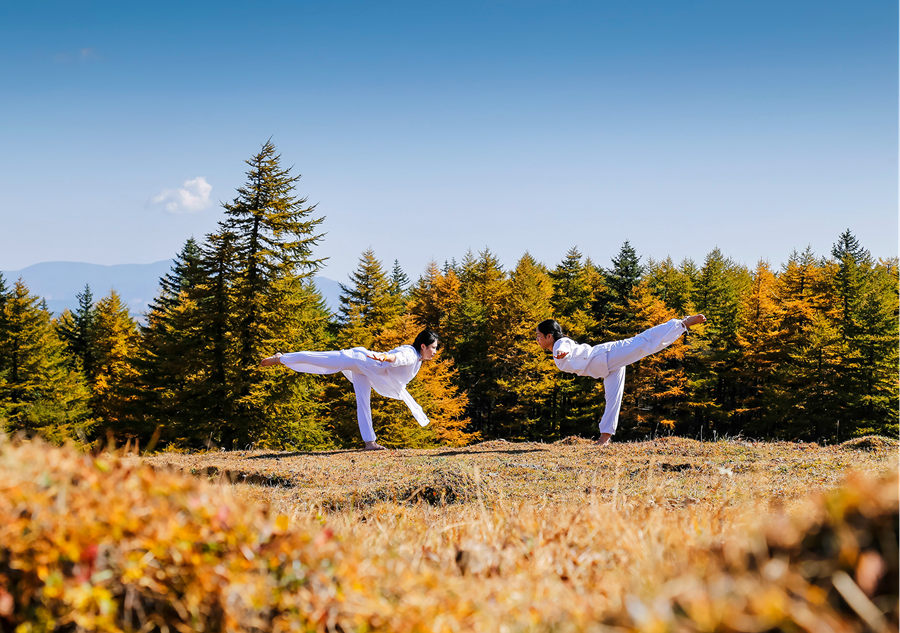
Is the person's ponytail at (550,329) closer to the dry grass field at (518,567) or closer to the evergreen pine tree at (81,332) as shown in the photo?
the dry grass field at (518,567)

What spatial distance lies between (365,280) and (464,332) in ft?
30.3

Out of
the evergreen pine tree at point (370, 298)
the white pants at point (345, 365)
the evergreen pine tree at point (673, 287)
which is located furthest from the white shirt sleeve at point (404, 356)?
the evergreen pine tree at point (673, 287)

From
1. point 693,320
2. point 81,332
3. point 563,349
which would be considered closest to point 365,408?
point 563,349

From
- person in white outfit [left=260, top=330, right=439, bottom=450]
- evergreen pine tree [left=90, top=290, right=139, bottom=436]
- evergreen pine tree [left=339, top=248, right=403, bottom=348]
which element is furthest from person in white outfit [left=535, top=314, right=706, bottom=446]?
evergreen pine tree [left=90, top=290, right=139, bottom=436]

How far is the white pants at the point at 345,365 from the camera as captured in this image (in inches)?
425

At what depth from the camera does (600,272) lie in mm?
→ 48750

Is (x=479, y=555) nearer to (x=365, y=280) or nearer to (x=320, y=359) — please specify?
(x=320, y=359)

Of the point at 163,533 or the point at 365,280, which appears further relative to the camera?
the point at 365,280

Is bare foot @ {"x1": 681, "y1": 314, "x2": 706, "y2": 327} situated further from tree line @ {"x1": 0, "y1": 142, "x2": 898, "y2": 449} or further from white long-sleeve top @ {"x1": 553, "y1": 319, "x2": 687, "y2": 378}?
tree line @ {"x1": 0, "y1": 142, "x2": 898, "y2": 449}

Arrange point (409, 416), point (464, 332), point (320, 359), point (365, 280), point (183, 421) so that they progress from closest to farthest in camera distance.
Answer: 1. point (320, 359)
2. point (183, 421)
3. point (409, 416)
4. point (365, 280)
5. point (464, 332)

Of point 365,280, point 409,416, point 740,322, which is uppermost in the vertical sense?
point 365,280

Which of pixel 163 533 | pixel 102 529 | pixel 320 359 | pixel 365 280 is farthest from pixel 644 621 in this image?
pixel 365 280

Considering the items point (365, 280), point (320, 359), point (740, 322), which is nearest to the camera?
point (320, 359)

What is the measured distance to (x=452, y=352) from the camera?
44219 millimetres
